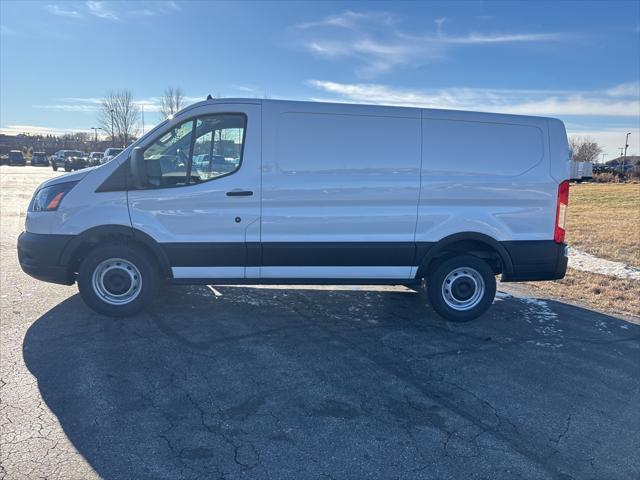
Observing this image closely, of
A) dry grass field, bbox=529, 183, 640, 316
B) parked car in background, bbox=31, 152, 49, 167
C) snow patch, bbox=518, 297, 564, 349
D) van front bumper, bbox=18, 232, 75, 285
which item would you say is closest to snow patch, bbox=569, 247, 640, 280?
dry grass field, bbox=529, 183, 640, 316

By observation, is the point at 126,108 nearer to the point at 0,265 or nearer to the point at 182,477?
the point at 0,265

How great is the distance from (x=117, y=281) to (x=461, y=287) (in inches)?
152

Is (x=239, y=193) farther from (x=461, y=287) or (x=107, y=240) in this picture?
(x=461, y=287)

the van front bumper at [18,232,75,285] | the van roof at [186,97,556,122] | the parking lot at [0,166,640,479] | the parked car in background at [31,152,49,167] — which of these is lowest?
the parking lot at [0,166,640,479]

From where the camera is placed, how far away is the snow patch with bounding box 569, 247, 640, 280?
812 cm

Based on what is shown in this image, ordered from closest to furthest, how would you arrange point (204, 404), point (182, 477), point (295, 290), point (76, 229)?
point (182, 477), point (204, 404), point (76, 229), point (295, 290)

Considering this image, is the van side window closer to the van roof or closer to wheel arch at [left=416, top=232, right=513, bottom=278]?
the van roof

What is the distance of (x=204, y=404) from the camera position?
11.9 feet

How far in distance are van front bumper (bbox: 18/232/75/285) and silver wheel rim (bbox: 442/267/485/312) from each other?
4.16 meters

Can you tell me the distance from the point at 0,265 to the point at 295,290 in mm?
4742

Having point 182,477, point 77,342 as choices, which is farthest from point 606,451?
point 77,342

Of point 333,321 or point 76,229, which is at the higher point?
point 76,229

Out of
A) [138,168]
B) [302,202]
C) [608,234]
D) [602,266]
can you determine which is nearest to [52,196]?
[138,168]

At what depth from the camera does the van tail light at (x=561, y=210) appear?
5344 mm
